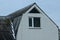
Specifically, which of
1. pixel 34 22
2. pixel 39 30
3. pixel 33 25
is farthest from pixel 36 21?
pixel 39 30

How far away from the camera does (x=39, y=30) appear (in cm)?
3844

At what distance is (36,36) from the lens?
38438 millimetres

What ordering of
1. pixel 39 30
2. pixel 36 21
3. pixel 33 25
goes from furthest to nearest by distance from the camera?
pixel 39 30
pixel 36 21
pixel 33 25

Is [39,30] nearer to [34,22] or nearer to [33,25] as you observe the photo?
[33,25]

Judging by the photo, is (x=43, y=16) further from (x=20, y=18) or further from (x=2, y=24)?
(x=2, y=24)

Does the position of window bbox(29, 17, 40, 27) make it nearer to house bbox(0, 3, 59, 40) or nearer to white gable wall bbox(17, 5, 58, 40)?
house bbox(0, 3, 59, 40)

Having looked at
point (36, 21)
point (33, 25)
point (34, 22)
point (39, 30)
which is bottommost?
point (39, 30)

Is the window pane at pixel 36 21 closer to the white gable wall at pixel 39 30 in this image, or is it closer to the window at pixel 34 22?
the window at pixel 34 22

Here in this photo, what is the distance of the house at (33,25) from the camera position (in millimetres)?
37944

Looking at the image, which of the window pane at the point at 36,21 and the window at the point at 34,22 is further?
the window pane at the point at 36,21

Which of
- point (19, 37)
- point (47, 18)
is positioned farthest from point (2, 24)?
point (47, 18)

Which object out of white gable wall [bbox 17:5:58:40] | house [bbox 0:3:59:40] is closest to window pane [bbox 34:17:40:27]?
house [bbox 0:3:59:40]

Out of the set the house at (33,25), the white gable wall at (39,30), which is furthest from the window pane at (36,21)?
the white gable wall at (39,30)

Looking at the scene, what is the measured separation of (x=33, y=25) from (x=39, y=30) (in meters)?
1.01
